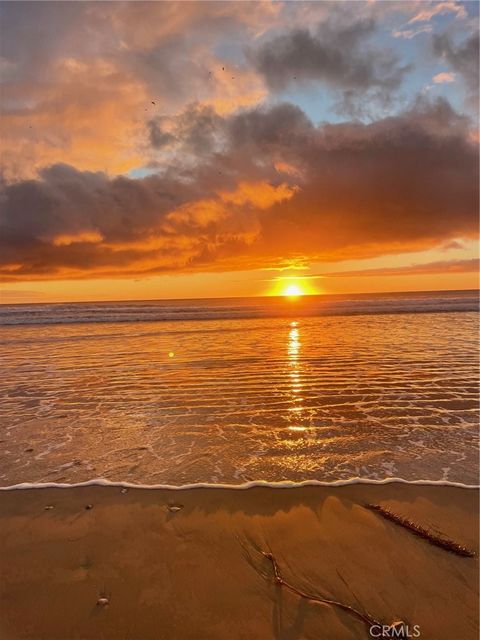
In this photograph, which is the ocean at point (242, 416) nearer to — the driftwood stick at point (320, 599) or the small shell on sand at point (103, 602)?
the driftwood stick at point (320, 599)

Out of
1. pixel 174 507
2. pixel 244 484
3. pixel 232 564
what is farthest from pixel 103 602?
pixel 244 484

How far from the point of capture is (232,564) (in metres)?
3.63

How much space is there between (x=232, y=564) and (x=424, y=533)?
202 centimetres

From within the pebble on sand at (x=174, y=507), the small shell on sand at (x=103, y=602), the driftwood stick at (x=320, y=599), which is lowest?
the driftwood stick at (x=320, y=599)

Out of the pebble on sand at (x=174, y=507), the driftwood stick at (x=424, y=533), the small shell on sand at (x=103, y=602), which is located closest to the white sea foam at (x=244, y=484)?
the pebble on sand at (x=174, y=507)

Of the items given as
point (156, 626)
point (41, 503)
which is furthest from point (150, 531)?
point (41, 503)

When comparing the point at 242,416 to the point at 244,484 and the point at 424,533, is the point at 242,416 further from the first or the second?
the point at 424,533

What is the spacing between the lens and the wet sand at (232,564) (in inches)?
120

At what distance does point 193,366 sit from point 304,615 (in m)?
9.88

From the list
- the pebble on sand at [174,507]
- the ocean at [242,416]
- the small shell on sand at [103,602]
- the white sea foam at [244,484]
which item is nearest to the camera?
the small shell on sand at [103,602]

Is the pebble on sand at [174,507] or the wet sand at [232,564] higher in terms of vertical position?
the pebble on sand at [174,507]

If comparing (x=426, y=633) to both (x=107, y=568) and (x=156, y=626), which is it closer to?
(x=156, y=626)

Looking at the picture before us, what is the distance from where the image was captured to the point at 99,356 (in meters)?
15.4

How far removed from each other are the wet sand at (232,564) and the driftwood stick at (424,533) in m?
0.05
